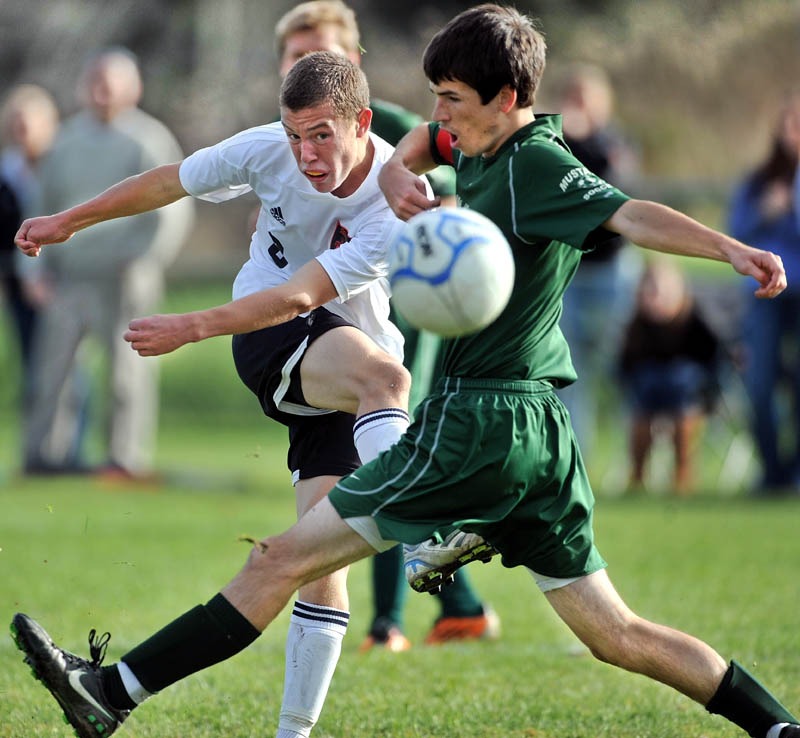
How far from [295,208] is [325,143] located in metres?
0.34

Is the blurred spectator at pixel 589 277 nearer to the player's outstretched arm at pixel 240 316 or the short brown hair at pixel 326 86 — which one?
the short brown hair at pixel 326 86

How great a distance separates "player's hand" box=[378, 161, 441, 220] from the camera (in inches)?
165

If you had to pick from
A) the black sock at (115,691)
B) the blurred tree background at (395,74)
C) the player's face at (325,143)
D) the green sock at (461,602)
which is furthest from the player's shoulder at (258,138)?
the blurred tree background at (395,74)

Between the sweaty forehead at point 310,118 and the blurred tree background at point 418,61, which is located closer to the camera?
the sweaty forehead at point 310,118

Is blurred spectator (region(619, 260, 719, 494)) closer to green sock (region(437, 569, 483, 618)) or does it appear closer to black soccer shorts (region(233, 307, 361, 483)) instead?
green sock (region(437, 569, 483, 618))

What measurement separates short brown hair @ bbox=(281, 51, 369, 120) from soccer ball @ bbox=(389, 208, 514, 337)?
715 mm

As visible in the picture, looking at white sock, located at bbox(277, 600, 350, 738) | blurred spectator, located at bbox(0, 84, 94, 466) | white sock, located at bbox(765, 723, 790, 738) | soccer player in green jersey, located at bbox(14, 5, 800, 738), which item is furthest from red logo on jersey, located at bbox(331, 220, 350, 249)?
blurred spectator, located at bbox(0, 84, 94, 466)

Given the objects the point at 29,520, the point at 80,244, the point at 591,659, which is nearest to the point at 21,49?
the point at 80,244

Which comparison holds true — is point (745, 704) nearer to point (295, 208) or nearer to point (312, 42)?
point (295, 208)

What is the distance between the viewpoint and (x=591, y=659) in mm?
6031

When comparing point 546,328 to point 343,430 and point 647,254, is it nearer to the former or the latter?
point 343,430

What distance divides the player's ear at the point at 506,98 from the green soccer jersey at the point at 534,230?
0.08m

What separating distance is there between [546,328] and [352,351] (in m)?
0.67

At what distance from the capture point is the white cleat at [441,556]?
13.9 ft
